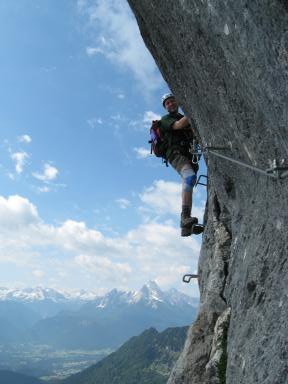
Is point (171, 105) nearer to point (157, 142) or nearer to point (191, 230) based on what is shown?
point (157, 142)

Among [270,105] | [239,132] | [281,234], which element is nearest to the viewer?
[270,105]

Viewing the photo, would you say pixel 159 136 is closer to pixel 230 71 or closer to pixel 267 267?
pixel 230 71

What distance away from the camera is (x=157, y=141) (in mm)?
11914

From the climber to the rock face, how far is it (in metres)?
0.86

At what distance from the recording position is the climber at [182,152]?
446 inches

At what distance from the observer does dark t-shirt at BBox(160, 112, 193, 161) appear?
38.2 feet

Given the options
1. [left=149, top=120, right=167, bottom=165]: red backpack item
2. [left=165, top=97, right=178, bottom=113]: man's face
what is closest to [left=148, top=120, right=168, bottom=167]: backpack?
[left=149, top=120, right=167, bottom=165]: red backpack item

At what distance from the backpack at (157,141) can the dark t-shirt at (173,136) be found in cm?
11

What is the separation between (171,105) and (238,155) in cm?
479

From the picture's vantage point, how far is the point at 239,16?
5.73 m

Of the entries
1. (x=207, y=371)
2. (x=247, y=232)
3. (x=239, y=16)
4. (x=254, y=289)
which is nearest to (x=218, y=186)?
(x=247, y=232)

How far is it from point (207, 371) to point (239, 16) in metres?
6.76

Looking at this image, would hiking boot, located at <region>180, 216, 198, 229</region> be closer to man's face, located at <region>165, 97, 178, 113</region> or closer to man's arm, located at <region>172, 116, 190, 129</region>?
man's arm, located at <region>172, 116, 190, 129</region>

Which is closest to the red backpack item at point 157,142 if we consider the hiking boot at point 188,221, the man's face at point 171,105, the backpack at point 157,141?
the backpack at point 157,141
